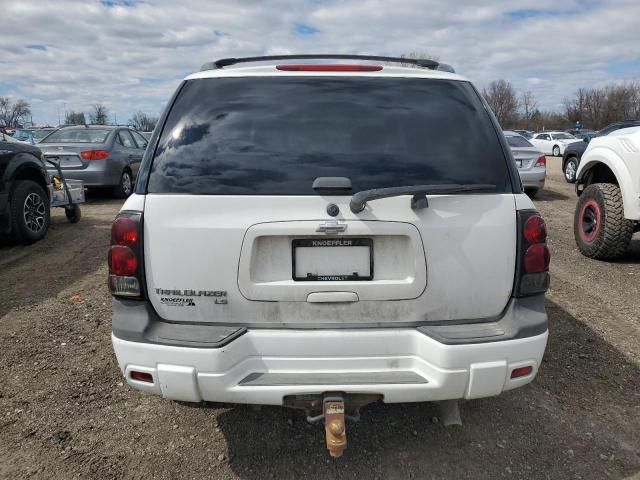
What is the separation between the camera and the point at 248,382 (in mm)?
2191

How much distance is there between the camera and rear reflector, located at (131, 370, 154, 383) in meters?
2.22

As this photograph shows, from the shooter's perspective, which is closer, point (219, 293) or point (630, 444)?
point (219, 293)

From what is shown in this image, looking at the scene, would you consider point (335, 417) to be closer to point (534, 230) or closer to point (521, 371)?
point (521, 371)

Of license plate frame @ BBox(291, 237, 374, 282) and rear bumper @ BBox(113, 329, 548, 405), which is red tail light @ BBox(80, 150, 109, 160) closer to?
rear bumper @ BBox(113, 329, 548, 405)

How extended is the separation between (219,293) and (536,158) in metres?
10.9

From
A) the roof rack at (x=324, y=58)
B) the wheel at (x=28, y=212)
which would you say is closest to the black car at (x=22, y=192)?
the wheel at (x=28, y=212)

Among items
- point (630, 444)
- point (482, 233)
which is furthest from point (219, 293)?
point (630, 444)

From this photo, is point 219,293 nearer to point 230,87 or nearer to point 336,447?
Result: point 336,447

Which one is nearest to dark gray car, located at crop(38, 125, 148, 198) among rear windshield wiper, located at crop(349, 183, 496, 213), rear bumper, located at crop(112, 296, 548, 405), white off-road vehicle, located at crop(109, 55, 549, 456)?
white off-road vehicle, located at crop(109, 55, 549, 456)

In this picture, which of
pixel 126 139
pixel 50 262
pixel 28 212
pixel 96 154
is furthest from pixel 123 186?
pixel 50 262

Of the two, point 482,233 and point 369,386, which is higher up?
point 482,233

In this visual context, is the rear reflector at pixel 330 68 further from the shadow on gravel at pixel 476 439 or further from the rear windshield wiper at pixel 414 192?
the shadow on gravel at pixel 476 439

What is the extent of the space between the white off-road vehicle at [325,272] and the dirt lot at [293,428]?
0.59m

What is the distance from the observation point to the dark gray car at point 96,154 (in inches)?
416
